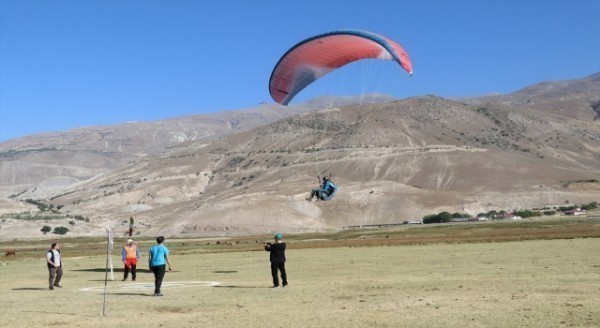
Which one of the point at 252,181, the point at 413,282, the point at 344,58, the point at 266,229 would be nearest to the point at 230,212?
the point at 266,229

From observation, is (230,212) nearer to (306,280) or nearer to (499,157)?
(499,157)

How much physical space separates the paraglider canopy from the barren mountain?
271 ft

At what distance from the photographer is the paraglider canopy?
26750 mm

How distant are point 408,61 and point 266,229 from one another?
86.8m

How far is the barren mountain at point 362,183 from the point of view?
119 meters

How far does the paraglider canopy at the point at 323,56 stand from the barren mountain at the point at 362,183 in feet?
271

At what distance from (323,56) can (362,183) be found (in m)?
107

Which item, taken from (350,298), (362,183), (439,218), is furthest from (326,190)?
(362,183)

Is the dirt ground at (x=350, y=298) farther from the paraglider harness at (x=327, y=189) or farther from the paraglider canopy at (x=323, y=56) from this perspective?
the paraglider canopy at (x=323, y=56)

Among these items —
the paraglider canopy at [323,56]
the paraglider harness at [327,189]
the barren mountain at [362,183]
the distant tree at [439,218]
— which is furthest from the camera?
the barren mountain at [362,183]

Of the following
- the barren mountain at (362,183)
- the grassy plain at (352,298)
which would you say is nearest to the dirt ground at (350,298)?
the grassy plain at (352,298)

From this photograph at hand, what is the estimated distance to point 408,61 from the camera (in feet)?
90.1

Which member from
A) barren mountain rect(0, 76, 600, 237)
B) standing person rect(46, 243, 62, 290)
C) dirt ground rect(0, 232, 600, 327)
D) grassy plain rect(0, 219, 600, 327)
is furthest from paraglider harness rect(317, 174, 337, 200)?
barren mountain rect(0, 76, 600, 237)

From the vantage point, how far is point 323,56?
28.0m
